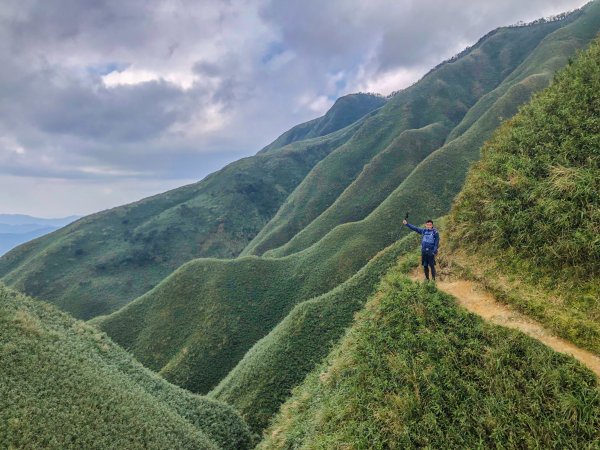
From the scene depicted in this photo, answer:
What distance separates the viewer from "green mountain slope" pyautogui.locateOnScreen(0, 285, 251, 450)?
20047mm

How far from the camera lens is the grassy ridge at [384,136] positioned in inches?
4454

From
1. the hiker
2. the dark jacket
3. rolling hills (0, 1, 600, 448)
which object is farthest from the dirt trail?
the dark jacket

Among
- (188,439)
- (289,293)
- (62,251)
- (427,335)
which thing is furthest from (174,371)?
(62,251)

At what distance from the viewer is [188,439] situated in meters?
26.2

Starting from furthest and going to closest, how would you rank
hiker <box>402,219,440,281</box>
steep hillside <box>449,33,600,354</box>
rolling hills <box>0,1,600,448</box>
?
hiker <box>402,219,440,281</box>, steep hillside <box>449,33,600,354</box>, rolling hills <box>0,1,600,448</box>

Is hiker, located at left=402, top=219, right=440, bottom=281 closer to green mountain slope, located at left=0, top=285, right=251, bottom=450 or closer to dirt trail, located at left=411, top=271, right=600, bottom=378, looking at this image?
dirt trail, located at left=411, top=271, right=600, bottom=378

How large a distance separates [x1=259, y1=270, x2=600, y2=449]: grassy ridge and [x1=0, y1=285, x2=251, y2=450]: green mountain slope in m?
12.2

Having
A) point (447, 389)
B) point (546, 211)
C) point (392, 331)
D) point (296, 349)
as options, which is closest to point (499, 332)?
point (447, 389)

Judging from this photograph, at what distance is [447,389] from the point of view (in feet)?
44.7

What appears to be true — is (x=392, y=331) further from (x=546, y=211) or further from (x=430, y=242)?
(x=546, y=211)

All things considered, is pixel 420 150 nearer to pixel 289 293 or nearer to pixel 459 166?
pixel 459 166

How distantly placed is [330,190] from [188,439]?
12315 centimetres

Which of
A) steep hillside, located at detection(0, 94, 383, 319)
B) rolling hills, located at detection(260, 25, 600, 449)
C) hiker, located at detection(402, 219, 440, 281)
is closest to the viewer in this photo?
rolling hills, located at detection(260, 25, 600, 449)

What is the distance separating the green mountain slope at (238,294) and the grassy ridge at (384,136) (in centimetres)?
2492
